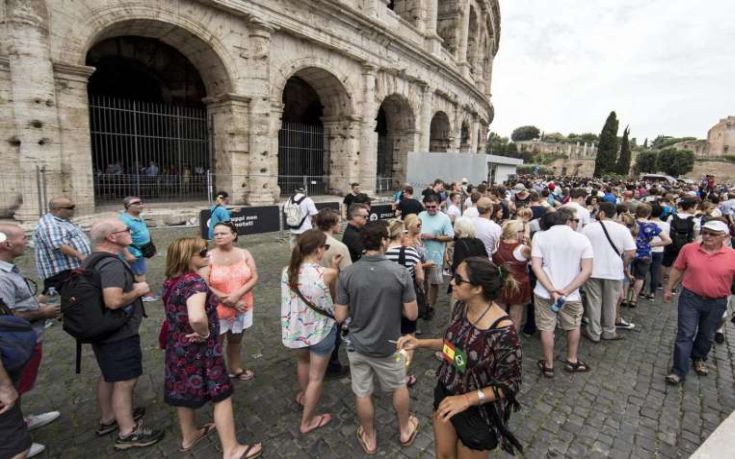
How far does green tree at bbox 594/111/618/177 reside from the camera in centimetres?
4978

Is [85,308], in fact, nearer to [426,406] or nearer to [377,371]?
[377,371]

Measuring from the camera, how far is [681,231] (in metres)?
6.21

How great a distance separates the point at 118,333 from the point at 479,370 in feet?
8.09

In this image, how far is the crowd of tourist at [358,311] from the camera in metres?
2.05

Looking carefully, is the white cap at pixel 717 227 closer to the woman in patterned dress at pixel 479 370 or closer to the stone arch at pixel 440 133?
the woman in patterned dress at pixel 479 370

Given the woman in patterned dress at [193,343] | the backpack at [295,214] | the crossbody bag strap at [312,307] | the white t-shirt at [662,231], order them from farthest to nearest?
the backpack at [295,214], the white t-shirt at [662,231], the crossbody bag strap at [312,307], the woman in patterned dress at [193,343]

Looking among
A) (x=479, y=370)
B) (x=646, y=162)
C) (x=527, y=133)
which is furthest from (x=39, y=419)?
(x=527, y=133)

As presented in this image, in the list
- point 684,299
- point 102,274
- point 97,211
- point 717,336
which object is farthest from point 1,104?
point 717,336

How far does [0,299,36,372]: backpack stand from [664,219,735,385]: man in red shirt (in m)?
5.41

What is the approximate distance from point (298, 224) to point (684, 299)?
5391 mm

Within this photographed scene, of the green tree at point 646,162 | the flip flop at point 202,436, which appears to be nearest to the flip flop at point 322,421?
the flip flop at point 202,436

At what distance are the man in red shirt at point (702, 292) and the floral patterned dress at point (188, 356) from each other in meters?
4.32

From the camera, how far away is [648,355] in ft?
14.4

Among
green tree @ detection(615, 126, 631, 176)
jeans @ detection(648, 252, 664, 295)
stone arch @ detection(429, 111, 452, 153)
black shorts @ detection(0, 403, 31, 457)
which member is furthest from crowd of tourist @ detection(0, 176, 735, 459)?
green tree @ detection(615, 126, 631, 176)
